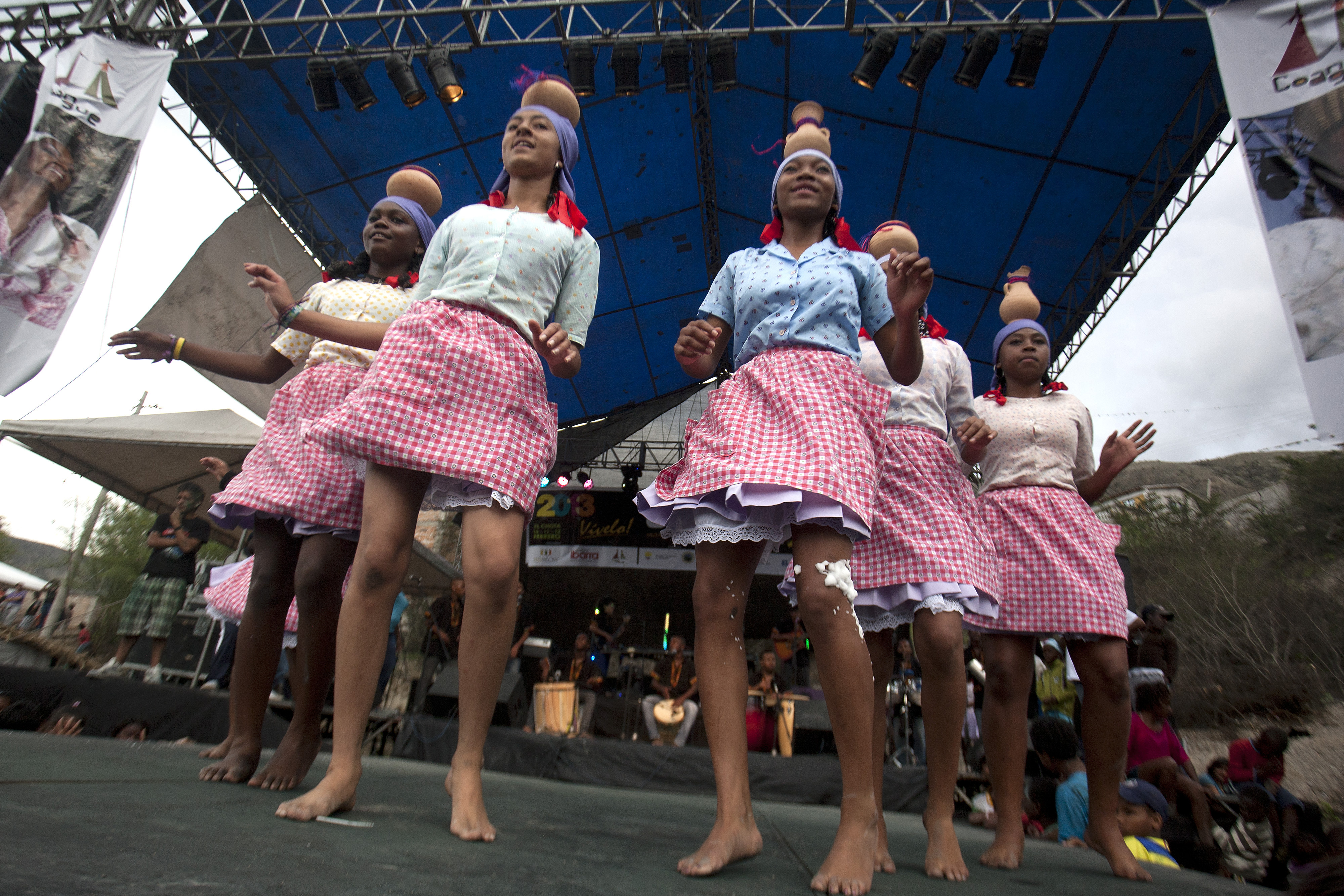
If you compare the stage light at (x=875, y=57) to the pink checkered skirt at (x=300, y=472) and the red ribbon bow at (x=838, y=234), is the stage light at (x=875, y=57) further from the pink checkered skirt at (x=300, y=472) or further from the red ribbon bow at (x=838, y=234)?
the pink checkered skirt at (x=300, y=472)

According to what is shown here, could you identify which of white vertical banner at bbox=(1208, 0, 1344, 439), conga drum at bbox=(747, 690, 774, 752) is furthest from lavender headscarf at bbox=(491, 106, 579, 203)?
conga drum at bbox=(747, 690, 774, 752)

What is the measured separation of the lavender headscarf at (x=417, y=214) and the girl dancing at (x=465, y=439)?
0.56 meters

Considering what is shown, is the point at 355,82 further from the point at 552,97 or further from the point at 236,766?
the point at 236,766

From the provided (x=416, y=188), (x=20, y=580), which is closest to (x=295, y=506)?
(x=416, y=188)

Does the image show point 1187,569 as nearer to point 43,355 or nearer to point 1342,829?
point 1342,829

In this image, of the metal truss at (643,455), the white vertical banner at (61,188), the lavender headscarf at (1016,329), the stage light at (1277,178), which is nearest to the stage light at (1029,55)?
the stage light at (1277,178)

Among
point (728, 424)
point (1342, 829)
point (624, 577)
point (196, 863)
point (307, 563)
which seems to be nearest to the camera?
point (196, 863)

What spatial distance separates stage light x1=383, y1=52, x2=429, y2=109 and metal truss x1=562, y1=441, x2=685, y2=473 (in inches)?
303

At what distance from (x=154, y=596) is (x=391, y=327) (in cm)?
506

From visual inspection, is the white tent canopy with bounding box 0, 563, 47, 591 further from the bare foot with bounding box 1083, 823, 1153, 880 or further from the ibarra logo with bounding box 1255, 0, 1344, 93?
the ibarra logo with bounding box 1255, 0, 1344, 93

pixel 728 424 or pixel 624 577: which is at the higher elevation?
pixel 624 577

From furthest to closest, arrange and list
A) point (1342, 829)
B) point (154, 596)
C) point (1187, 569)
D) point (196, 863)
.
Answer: point (1187, 569)
point (154, 596)
point (1342, 829)
point (196, 863)

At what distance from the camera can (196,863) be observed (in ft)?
2.39

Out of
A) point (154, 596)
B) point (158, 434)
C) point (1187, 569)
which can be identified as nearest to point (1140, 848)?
point (154, 596)
